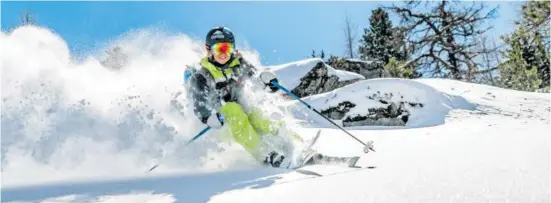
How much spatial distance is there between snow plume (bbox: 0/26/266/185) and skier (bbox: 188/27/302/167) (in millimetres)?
231

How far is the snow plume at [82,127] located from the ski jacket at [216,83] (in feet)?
1.10

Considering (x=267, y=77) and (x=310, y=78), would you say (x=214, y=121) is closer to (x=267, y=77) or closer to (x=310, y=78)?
(x=267, y=77)

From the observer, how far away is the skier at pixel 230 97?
3986 mm

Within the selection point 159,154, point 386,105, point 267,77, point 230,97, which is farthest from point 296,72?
point 159,154

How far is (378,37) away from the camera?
96.1 ft

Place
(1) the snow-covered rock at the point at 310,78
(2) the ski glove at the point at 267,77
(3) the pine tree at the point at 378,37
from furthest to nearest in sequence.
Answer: (3) the pine tree at the point at 378,37 → (1) the snow-covered rock at the point at 310,78 → (2) the ski glove at the point at 267,77

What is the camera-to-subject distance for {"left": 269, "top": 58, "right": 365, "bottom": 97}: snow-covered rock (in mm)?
14055

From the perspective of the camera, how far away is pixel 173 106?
5.22 metres

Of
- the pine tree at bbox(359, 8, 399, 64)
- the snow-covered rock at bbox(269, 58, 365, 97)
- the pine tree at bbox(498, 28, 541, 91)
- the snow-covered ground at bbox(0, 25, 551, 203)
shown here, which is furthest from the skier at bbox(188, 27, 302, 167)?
the pine tree at bbox(359, 8, 399, 64)

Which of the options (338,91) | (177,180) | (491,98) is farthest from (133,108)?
(491,98)

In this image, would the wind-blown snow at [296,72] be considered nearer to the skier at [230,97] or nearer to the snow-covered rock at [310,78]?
the snow-covered rock at [310,78]

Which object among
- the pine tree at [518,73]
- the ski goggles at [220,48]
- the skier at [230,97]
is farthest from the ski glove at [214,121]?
the pine tree at [518,73]

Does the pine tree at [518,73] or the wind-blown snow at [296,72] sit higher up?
the wind-blown snow at [296,72]

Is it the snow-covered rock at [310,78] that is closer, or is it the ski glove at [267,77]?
the ski glove at [267,77]
